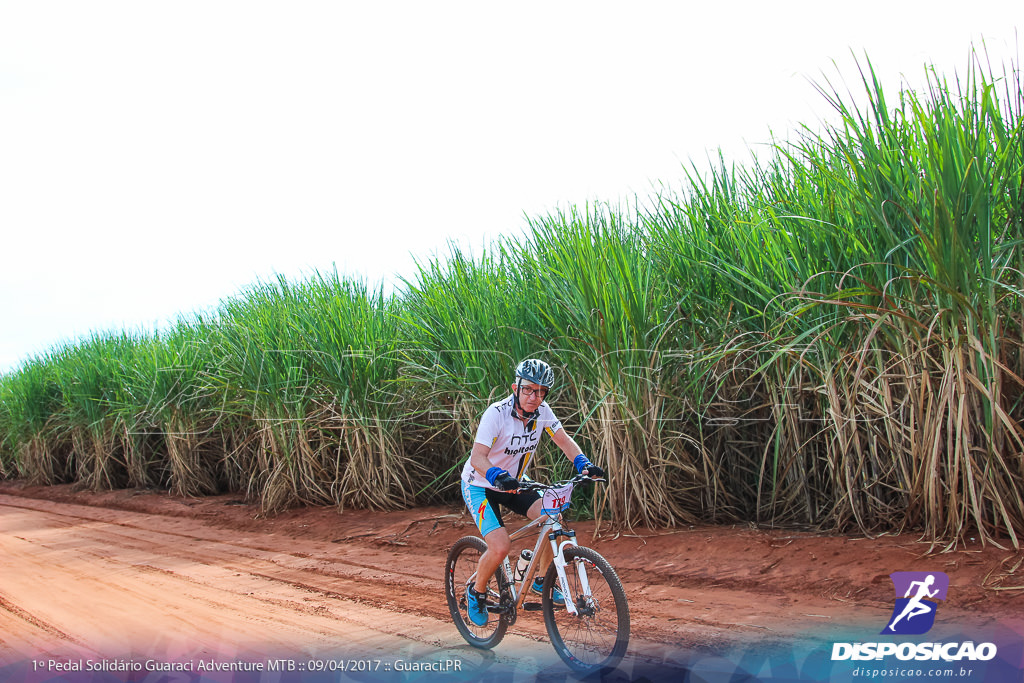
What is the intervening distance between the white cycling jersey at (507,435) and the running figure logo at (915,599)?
7.88ft

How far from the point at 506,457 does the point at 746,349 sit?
286 cm

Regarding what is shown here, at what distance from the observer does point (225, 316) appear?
13852 millimetres

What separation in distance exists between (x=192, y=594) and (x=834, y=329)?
6.04 metres

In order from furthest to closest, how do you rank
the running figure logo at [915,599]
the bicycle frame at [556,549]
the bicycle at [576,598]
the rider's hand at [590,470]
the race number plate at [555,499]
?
the running figure logo at [915,599] < the rider's hand at [590,470] < the race number plate at [555,499] < the bicycle frame at [556,549] < the bicycle at [576,598]

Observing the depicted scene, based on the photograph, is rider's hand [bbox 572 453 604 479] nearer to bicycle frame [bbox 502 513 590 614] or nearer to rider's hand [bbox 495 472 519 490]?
bicycle frame [bbox 502 513 590 614]

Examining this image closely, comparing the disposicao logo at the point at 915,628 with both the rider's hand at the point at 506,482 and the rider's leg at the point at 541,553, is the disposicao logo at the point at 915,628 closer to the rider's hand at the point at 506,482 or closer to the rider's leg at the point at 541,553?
the rider's leg at the point at 541,553

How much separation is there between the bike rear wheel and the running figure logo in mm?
2353

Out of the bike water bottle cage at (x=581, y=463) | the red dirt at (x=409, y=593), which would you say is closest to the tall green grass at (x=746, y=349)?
the red dirt at (x=409, y=593)

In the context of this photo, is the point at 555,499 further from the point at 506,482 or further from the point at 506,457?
the point at 506,457

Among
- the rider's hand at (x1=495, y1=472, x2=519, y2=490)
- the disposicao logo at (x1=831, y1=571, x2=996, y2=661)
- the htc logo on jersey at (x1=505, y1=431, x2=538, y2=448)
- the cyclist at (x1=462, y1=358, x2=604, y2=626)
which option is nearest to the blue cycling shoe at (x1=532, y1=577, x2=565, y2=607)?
the cyclist at (x1=462, y1=358, x2=604, y2=626)

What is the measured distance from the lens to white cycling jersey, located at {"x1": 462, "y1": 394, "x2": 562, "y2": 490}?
4590 mm

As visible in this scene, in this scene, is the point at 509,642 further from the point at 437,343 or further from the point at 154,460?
the point at 154,460

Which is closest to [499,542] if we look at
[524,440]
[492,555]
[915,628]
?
[492,555]

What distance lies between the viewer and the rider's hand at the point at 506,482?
13.6 ft
